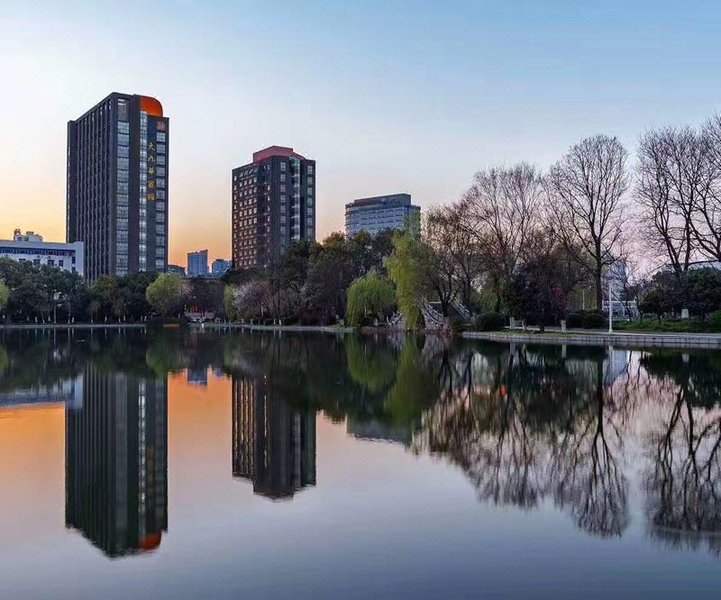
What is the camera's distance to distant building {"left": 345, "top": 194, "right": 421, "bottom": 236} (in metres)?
149

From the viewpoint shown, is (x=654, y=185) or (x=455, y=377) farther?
(x=654, y=185)

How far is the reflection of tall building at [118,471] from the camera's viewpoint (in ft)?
20.1

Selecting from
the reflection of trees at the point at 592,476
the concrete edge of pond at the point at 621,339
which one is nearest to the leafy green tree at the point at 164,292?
the concrete edge of pond at the point at 621,339

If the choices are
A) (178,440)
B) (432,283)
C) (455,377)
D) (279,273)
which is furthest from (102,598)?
(279,273)

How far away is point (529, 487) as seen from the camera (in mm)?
7262

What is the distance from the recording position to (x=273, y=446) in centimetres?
950

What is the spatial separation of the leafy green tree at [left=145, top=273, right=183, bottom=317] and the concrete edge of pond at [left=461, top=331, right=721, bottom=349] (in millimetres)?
47460

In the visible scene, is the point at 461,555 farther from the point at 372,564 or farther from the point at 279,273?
the point at 279,273

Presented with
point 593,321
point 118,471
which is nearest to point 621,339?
point 593,321

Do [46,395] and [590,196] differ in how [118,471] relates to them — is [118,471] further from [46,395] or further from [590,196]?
[590,196]

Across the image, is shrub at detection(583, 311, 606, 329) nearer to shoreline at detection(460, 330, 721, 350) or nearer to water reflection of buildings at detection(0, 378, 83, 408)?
shoreline at detection(460, 330, 721, 350)

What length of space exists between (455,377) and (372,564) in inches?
502

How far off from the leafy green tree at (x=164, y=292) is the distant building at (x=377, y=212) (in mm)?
72443

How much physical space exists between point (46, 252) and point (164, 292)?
3444 centimetres
